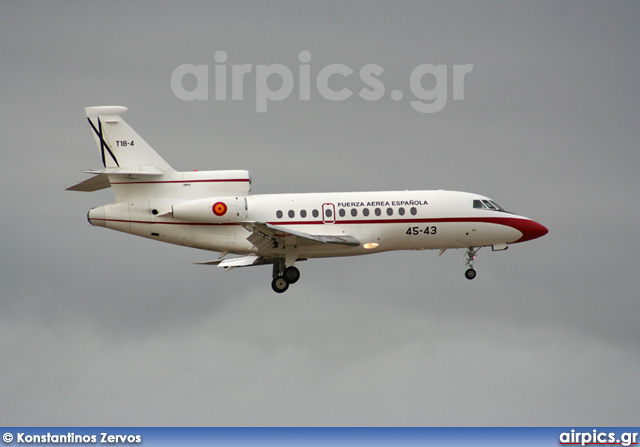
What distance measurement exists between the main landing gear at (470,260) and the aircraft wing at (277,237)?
269 inches

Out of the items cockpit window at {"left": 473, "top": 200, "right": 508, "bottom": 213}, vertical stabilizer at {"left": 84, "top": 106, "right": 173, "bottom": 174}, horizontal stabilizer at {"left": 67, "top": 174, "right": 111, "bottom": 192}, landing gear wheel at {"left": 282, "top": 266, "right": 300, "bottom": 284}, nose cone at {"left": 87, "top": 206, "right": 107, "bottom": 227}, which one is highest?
vertical stabilizer at {"left": 84, "top": 106, "right": 173, "bottom": 174}

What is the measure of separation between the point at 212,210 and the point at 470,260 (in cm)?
1426

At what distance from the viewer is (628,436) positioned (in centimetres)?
6638

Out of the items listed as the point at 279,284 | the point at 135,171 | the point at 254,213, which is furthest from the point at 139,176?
the point at 279,284

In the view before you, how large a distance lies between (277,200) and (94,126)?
34.0 ft

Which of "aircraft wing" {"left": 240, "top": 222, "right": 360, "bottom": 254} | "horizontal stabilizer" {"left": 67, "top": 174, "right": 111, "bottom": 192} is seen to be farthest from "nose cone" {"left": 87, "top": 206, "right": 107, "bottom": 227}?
"aircraft wing" {"left": 240, "top": 222, "right": 360, "bottom": 254}

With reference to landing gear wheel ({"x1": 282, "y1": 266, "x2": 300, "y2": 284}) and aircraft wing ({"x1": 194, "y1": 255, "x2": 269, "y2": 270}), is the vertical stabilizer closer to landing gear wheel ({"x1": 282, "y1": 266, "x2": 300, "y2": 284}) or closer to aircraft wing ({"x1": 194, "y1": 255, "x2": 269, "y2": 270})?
aircraft wing ({"x1": 194, "y1": 255, "x2": 269, "y2": 270})

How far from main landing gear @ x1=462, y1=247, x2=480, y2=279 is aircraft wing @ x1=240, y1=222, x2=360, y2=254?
6.83 m

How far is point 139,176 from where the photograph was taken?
61219mm

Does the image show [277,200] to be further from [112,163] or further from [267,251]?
[112,163]

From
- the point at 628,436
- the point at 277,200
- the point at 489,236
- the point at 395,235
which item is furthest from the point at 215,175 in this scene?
the point at 628,436

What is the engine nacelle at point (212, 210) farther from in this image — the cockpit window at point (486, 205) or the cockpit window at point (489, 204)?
the cockpit window at point (489, 204)

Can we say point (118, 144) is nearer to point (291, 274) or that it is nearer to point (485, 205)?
point (291, 274)

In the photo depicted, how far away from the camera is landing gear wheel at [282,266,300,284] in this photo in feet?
202
